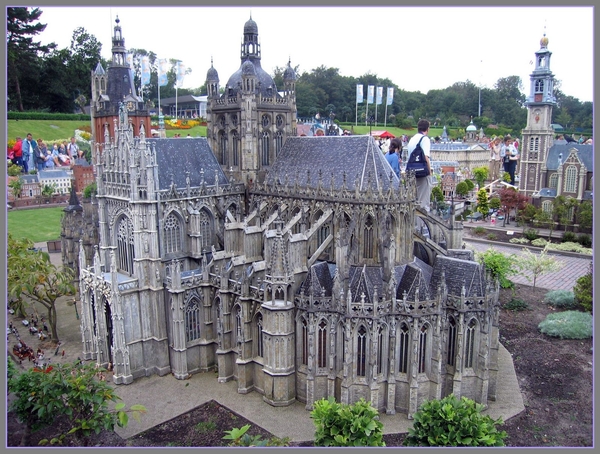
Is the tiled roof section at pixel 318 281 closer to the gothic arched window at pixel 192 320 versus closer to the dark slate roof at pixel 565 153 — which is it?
the gothic arched window at pixel 192 320

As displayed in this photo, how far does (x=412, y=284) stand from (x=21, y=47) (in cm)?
9139

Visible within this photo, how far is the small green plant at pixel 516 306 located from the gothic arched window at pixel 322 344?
2814cm

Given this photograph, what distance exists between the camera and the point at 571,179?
95000 mm

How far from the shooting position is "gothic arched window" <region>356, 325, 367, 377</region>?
34188 millimetres

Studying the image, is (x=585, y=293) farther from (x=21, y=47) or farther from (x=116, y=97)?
(x=21, y=47)

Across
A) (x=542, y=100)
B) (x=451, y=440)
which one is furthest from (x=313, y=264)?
(x=542, y=100)

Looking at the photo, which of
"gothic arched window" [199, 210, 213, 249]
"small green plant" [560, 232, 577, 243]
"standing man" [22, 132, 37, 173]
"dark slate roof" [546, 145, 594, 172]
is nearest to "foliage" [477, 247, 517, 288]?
"small green plant" [560, 232, 577, 243]

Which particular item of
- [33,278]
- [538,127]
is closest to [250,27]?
[33,278]

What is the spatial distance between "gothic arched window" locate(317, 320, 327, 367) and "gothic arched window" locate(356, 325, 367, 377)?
241cm

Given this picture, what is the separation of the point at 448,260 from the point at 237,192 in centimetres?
1963

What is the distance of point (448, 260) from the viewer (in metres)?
36.8

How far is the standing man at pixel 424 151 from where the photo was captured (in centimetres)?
3691

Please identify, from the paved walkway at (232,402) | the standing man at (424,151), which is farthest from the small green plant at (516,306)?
the standing man at (424,151)

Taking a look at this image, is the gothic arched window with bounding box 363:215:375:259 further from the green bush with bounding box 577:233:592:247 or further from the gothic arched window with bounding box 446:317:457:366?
the green bush with bounding box 577:233:592:247
